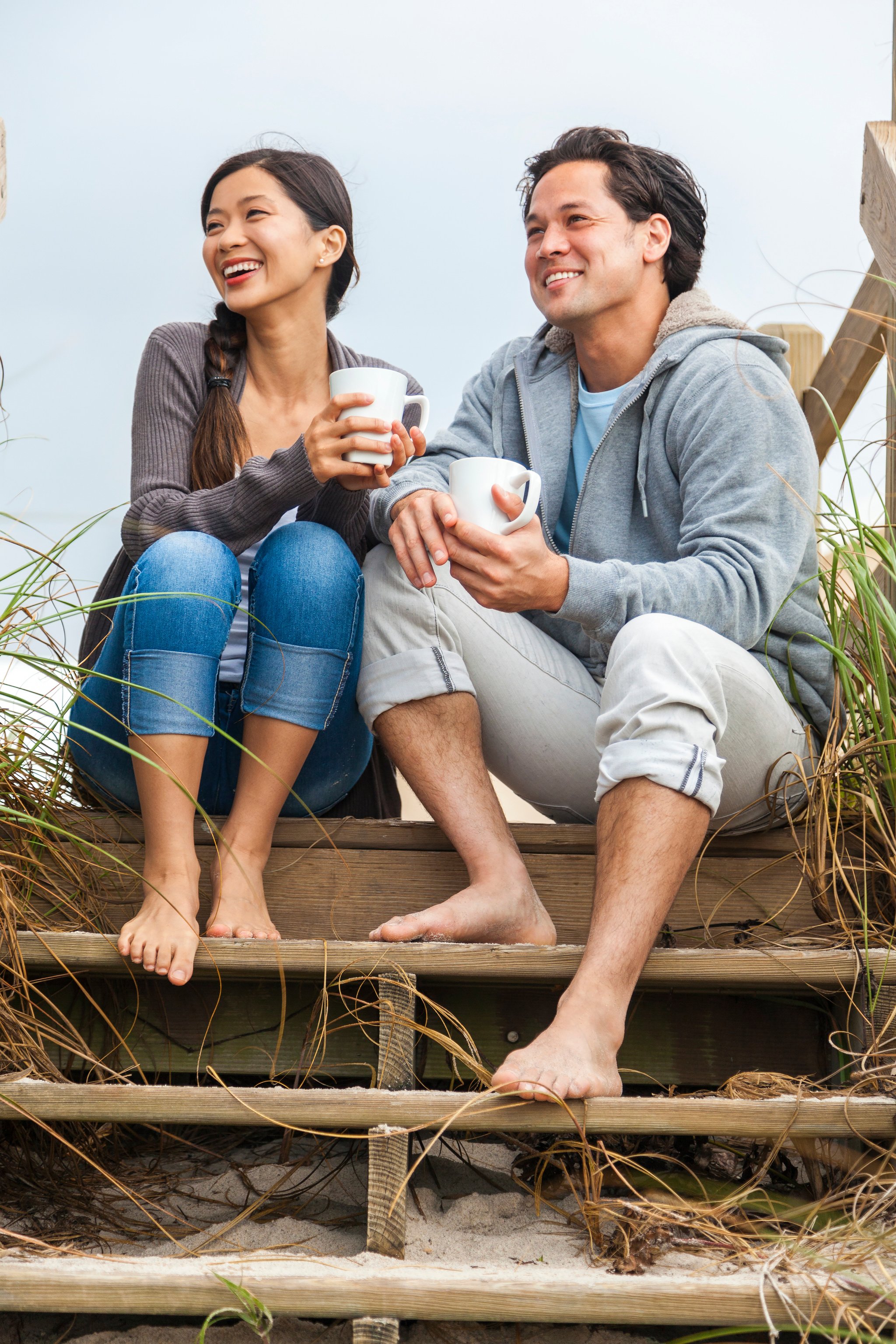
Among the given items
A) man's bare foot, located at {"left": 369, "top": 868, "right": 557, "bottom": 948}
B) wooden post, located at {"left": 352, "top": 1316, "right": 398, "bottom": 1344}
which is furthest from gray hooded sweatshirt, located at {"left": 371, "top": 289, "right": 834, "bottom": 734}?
wooden post, located at {"left": 352, "top": 1316, "right": 398, "bottom": 1344}

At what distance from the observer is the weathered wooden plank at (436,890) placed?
4.35ft

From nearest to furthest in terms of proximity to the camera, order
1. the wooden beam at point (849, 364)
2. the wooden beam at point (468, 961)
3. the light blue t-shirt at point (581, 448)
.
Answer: the wooden beam at point (468, 961) → the light blue t-shirt at point (581, 448) → the wooden beam at point (849, 364)

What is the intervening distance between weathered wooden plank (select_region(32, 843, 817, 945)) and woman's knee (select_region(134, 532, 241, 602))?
13.9 inches

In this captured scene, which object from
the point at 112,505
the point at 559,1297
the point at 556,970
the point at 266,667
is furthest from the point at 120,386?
the point at 559,1297

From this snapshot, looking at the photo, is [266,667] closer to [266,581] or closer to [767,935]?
[266,581]

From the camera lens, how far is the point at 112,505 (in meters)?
1.30

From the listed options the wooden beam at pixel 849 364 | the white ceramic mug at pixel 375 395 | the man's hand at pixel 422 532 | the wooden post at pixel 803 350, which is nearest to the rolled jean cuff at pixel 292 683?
the man's hand at pixel 422 532

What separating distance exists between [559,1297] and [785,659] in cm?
87

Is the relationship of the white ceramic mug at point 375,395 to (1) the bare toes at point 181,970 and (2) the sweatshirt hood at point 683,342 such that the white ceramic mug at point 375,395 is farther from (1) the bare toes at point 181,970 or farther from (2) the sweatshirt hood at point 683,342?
(1) the bare toes at point 181,970

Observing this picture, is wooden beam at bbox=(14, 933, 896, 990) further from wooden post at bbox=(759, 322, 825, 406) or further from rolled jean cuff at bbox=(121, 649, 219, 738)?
wooden post at bbox=(759, 322, 825, 406)

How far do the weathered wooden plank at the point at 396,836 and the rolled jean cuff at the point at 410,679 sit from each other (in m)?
0.16

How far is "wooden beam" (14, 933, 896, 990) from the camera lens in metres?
1.07

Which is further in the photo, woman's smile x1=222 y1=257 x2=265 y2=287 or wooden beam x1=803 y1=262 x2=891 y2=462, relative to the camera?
wooden beam x1=803 y1=262 x2=891 y2=462

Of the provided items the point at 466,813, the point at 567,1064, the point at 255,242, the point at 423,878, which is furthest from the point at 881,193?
the point at 567,1064
